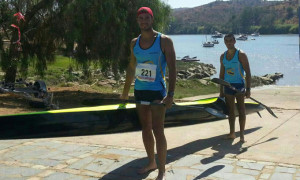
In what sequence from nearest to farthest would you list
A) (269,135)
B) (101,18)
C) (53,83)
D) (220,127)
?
(269,135)
(220,127)
(101,18)
(53,83)

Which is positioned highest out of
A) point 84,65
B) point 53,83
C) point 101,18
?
point 101,18

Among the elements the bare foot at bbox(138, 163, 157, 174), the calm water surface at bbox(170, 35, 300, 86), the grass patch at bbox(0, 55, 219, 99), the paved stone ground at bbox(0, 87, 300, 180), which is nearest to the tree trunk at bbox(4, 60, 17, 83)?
the grass patch at bbox(0, 55, 219, 99)

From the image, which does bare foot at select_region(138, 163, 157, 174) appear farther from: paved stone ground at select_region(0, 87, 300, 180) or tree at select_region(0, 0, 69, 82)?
tree at select_region(0, 0, 69, 82)

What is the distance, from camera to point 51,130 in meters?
5.00

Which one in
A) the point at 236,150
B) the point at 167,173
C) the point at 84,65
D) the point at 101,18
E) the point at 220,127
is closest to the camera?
the point at 167,173

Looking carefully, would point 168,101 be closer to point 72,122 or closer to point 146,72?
point 146,72

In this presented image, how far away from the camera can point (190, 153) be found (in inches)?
217

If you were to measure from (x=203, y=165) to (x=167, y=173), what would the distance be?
54cm

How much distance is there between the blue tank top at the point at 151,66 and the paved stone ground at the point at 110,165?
3.58 ft

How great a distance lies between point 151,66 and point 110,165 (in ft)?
4.90

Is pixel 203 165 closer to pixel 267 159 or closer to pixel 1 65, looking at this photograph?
pixel 267 159

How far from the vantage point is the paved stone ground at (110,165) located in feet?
15.0

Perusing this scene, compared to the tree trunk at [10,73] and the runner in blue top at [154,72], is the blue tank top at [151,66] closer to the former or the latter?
the runner in blue top at [154,72]

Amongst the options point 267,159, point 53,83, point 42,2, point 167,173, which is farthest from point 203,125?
point 53,83
